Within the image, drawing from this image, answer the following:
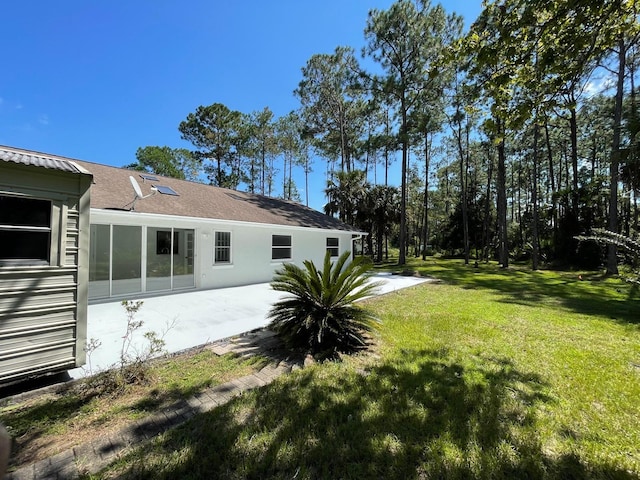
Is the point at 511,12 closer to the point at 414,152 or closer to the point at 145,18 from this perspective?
the point at 145,18

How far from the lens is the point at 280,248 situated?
41.0ft

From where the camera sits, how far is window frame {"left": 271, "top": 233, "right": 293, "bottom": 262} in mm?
12211

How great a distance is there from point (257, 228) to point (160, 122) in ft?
84.5

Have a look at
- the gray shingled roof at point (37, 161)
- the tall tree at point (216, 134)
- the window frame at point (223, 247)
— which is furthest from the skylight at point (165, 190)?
the tall tree at point (216, 134)

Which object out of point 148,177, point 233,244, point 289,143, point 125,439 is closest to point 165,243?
point 233,244

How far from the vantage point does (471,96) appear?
476 cm

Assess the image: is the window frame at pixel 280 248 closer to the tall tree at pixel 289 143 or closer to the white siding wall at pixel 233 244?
the white siding wall at pixel 233 244

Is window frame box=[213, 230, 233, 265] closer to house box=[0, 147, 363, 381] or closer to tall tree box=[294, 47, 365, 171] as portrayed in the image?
house box=[0, 147, 363, 381]

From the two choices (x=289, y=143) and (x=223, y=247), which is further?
(x=289, y=143)

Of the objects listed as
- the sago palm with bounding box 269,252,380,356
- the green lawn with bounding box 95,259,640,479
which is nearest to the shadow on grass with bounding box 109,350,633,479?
the green lawn with bounding box 95,259,640,479

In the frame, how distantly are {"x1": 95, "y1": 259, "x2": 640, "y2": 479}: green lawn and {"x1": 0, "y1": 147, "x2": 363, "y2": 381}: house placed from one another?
99.9 inches

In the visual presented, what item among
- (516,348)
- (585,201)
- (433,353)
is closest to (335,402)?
(433,353)

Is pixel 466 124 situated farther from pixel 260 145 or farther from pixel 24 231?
pixel 24 231

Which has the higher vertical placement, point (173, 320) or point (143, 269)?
point (143, 269)
